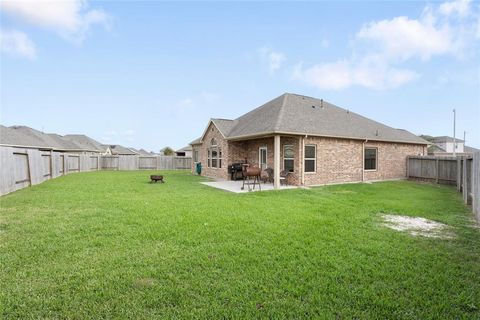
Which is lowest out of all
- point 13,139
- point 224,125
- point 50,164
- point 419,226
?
point 419,226

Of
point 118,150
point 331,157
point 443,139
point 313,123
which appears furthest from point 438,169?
point 118,150

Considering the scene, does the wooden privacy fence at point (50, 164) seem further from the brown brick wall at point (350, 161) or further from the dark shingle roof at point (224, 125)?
the brown brick wall at point (350, 161)

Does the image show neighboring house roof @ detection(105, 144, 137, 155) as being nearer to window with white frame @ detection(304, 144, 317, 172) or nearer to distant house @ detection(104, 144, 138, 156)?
distant house @ detection(104, 144, 138, 156)

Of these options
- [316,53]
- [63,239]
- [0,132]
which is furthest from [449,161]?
[0,132]

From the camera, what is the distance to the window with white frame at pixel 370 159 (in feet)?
54.7

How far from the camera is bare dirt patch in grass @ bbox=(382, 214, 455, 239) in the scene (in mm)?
5730

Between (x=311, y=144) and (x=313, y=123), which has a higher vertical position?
(x=313, y=123)

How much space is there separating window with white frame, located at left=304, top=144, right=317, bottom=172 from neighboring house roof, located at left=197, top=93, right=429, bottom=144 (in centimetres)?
81

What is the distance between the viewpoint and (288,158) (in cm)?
1437

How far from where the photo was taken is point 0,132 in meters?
22.7

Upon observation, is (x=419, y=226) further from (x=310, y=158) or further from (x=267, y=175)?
(x=267, y=175)

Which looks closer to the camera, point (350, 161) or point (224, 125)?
point (350, 161)

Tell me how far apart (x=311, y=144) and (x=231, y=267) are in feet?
36.7

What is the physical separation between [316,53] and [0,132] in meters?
26.8
